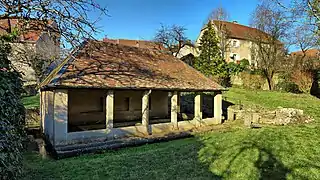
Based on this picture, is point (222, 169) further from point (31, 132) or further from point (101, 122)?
point (31, 132)

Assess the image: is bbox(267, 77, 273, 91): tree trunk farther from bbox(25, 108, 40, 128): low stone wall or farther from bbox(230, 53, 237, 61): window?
bbox(25, 108, 40, 128): low stone wall

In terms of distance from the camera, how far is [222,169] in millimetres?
7488

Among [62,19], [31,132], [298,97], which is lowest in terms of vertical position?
[31,132]

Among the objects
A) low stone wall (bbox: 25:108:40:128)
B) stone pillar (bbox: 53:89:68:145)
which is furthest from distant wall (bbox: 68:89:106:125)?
low stone wall (bbox: 25:108:40:128)

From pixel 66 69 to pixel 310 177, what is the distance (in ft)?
36.2

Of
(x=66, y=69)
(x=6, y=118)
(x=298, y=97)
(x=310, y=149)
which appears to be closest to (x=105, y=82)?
(x=66, y=69)

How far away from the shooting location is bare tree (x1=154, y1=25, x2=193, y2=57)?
1353 inches

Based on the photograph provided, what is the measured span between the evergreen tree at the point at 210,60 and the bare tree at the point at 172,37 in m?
3.25

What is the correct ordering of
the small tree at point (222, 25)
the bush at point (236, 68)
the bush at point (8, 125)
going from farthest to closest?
the small tree at point (222, 25) → the bush at point (236, 68) → the bush at point (8, 125)

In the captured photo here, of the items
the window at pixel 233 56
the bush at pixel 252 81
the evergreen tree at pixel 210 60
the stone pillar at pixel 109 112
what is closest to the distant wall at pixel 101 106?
the stone pillar at pixel 109 112

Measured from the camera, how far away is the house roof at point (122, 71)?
12516mm

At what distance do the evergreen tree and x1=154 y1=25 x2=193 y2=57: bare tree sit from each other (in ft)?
10.6

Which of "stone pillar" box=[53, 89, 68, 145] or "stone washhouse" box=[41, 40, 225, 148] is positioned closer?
"stone pillar" box=[53, 89, 68, 145]

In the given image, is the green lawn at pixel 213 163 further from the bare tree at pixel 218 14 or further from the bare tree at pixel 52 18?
the bare tree at pixel 218 14
